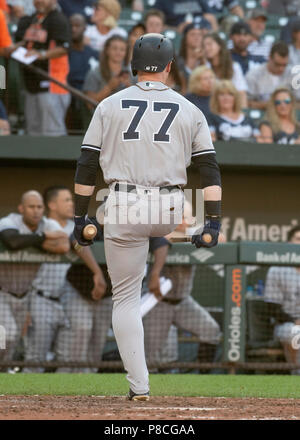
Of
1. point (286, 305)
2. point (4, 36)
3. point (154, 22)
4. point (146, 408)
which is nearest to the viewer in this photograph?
point (146, 408)

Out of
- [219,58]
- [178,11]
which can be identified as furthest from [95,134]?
[178,11]

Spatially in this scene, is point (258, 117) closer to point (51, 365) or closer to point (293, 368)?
point (293, 368)

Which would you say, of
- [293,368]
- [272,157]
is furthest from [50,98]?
[293,368]

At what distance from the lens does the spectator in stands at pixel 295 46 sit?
1164 centimetres

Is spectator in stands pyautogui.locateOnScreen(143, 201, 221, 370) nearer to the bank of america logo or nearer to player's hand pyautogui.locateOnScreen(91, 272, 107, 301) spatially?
the bank of america logo

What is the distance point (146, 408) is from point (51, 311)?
3.65 metres

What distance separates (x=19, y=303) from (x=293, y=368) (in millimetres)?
2597

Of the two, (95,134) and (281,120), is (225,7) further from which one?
(95,134)

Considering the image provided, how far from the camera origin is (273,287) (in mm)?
8617

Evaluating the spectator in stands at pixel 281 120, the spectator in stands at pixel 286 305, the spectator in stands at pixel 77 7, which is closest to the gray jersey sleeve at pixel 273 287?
the spectator in stands at pixel 286 305

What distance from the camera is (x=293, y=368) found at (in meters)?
8.24

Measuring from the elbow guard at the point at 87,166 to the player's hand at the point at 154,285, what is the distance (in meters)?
3.20
